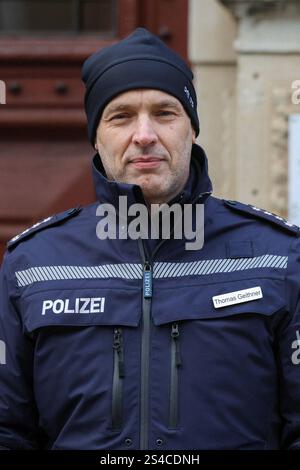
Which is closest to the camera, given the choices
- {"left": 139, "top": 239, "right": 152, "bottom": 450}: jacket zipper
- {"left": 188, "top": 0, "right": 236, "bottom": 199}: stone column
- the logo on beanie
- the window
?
{"left": 139, "top": 239, "right": 152, "bottom": 450}: jacket zipper

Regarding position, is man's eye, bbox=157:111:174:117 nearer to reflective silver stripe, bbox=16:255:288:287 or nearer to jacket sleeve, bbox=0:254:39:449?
reflective silver stripe, bbox=16:255:288:287

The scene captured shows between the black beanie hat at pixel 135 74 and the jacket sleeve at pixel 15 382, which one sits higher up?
the black beanie hat at pixel 135 74

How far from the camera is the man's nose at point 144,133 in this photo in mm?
2244

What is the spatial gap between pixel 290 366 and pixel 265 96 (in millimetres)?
1784

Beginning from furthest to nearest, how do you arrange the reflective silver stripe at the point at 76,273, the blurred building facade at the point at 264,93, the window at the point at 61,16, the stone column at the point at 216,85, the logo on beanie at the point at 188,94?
the window at the point at 61,16
the stone column at the point at 216,85
the blurred building facade at the point at 264,93
the logo on beanie at the point at 188,94
the reflective silver stripe at the point at 76,273

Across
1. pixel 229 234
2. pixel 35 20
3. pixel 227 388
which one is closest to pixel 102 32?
pixel 35 20

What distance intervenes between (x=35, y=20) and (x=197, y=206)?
2.03 m

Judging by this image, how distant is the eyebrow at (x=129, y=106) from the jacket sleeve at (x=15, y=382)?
401 millimetres

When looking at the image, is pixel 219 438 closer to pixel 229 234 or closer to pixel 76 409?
pixel 76 409

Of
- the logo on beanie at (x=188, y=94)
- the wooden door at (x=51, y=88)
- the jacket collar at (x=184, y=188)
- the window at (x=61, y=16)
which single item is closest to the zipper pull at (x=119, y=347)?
the jacket collar at (x=184, y=188)

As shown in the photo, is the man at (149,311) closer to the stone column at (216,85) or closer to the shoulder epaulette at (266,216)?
the shoulder epaulette at (266,216)

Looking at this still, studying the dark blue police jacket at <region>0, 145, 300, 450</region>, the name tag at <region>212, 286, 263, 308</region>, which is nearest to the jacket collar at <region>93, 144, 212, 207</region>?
the dark blue police jacket at <region>0, 145, 300, 450</region>

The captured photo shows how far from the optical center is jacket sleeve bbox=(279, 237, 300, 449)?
2.17 m

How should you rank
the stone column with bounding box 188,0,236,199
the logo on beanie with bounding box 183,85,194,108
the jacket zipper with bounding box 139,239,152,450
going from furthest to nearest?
the stone column with bounding box 188,0,236,199 < the logo on beanie with bounding box 183,85,194,108 < the jacket zipper with bounding box 139,239,152,450
